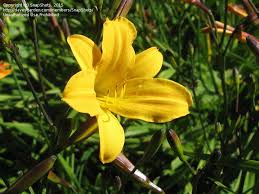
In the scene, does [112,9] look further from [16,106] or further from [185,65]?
[185,65]

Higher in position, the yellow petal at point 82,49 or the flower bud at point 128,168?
the yellow petal at point 82,49

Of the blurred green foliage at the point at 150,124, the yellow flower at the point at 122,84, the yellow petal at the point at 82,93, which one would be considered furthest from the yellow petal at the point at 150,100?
the blurred green foliage at the point at 150,124

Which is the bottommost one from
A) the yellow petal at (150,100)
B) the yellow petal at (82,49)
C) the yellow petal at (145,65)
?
the yellow petal at (150,100)

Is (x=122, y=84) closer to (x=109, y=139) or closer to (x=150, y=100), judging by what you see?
(x=150, y=100)

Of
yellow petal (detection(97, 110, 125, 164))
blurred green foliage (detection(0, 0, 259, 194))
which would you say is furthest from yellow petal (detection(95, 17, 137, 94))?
blurred green foliage (detection(0, 0, 259, 194))

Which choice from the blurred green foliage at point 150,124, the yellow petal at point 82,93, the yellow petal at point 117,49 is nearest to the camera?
the yellow petal at point 82,93

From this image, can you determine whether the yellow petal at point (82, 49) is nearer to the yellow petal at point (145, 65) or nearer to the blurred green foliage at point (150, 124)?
the yellow petal at point (145, 65)

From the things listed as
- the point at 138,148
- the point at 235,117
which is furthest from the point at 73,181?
the point at 235,117
